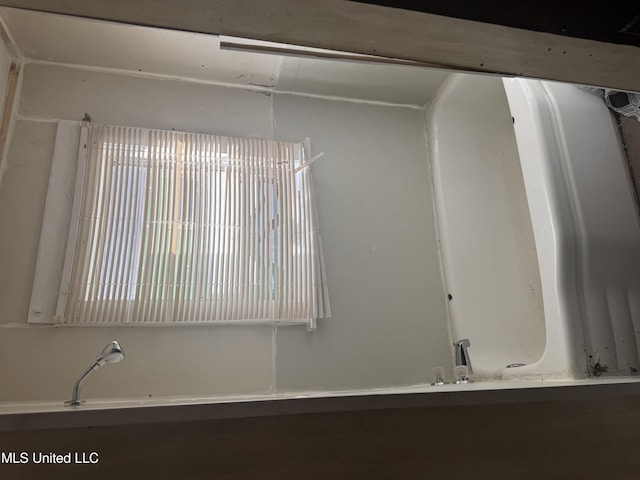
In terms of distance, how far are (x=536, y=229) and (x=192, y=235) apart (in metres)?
1.26

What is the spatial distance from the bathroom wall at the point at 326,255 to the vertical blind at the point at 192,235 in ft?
0.27

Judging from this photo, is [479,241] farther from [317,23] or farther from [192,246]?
[317,23]

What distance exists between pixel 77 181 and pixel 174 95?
578 millimetres

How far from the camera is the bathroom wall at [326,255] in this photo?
5.37 ft

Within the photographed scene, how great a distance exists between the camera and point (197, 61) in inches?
78.2

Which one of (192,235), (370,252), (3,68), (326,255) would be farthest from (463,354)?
(3,68)

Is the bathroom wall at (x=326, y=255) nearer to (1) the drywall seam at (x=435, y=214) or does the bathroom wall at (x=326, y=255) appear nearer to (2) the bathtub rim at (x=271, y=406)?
(1) the drywall seam at (x=435, y=214)

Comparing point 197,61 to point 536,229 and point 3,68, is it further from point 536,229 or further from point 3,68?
point 536,229

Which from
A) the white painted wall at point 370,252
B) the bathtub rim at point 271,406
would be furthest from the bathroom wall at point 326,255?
the bathtub rim at point 271,406

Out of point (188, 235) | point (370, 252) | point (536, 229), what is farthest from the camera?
point (370, 252)

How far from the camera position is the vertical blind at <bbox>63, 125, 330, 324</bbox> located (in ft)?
5.60

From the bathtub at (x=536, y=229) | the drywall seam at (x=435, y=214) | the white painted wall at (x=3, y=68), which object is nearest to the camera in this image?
the bathtub at (x=536, y=229)

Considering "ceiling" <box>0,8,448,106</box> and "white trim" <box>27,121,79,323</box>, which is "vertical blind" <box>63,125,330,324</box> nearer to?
"white trim" <box>27,121,79,323</box>

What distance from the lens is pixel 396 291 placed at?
2064 millimetres
